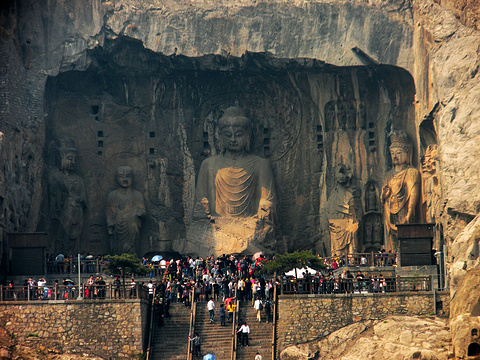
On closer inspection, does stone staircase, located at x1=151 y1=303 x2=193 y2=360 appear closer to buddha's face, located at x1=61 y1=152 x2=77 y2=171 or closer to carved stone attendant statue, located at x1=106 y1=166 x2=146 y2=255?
carved stone attendant statue, located at x1=106 y1=166 x2=146 y2=255

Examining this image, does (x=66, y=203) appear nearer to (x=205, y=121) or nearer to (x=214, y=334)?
(x=205, y=121)

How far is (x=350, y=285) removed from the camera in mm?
48375

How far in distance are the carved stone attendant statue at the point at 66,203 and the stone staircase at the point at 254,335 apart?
1188 centimetres

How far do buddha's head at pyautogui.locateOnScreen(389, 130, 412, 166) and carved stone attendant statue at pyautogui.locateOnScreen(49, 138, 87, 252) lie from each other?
14127 millimetres

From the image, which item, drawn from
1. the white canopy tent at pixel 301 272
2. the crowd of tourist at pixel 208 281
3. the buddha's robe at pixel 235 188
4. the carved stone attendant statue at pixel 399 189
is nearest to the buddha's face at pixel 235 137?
the buddha's robe at pixel 235 188

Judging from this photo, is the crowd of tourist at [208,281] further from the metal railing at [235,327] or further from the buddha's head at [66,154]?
the buddha's head at [66,154]

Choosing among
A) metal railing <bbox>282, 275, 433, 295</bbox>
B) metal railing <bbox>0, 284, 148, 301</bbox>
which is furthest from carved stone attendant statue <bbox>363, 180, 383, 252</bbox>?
metal railing <bbox>0, 284, 148, 301</bbox>

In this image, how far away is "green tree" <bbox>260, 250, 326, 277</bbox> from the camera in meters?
48.8

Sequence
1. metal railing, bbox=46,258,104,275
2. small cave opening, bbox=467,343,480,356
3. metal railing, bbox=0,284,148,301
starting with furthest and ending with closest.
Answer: metal railing, bbox=46,258,104,275
metal railing, bbox=0,284,148,301
small cave opening, bbox=467,343,480,356

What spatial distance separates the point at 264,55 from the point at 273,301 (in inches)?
514

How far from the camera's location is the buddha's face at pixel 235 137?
59.2 meters

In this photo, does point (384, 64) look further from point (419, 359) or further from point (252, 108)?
point (419, 359)

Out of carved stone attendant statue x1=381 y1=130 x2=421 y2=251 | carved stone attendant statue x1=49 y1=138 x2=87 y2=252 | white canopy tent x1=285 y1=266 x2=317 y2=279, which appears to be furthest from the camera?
carved stone attendant statue x1=49 y1=138 x2=87 y2=252

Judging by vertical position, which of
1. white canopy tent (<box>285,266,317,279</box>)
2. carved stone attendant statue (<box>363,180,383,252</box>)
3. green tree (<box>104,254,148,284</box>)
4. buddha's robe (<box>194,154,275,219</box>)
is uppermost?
buddha's robe (<box>194,154,275,219</box>)
